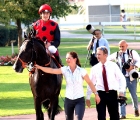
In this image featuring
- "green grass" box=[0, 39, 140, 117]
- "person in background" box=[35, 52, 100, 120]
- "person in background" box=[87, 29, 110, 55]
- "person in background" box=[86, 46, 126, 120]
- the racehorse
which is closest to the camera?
"person in background" box=[35, 52, 100, 120]

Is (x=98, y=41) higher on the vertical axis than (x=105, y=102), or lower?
higher

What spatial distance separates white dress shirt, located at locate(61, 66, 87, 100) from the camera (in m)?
10.4

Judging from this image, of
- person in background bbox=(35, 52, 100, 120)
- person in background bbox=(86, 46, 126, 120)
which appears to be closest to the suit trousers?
person in background bbox=(86, 46, 126, 120)

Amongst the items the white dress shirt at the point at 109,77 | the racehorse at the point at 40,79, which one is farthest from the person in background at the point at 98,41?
the white dress shirt at the point at 109,77

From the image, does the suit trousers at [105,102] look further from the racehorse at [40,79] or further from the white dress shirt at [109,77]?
the racehorse at [40,79]

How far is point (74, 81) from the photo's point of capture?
1036cm

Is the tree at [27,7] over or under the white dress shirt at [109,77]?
over

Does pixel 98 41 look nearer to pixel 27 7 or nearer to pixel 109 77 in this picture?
pixel 109 77

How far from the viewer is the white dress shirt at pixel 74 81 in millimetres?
10359

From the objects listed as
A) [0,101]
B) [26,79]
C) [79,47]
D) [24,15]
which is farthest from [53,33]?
[79,47]

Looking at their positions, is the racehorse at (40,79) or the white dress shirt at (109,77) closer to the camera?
the white dress shirt at (109,77)

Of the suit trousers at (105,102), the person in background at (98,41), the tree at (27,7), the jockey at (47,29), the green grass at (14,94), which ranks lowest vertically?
the green grass at (14,94)

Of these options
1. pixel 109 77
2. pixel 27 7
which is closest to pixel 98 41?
pixel 109 77

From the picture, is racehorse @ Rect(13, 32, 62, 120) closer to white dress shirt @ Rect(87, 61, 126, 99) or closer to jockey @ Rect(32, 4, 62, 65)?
jockey @ Rect(32, 4, 62, 65)
